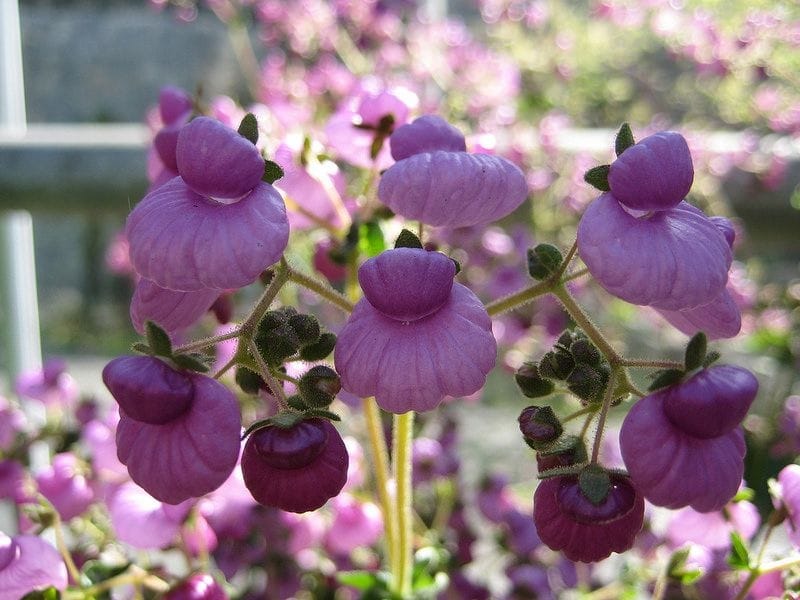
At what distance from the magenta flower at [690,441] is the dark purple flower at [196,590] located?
0.25m

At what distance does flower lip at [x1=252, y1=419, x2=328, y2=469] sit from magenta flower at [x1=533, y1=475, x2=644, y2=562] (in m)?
0.10

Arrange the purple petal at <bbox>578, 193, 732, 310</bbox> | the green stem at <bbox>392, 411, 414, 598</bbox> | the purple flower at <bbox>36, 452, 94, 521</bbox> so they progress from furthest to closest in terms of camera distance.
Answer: the purple flower at <bbox>36, 452, 94, 521</bbox>
the green stem at <bbox>392, 411, 414, 598</bbox>
the purple petal at <bbox>578, 193, 732, 310</bbox>

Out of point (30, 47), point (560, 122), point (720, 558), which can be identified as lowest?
point (30, 47)

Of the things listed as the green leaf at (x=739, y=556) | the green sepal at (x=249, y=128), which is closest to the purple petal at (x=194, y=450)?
the green sepal at (x=249, y=128)

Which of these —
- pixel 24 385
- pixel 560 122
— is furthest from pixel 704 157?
pixel 24 385

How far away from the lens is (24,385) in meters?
0.88

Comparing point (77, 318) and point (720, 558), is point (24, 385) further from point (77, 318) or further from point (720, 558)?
point (77, 318)

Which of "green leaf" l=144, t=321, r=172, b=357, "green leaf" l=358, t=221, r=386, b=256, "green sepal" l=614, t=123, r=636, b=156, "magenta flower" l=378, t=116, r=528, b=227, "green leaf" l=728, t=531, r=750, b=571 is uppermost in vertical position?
"green sepal" l=614, t=123, r=636, b=156

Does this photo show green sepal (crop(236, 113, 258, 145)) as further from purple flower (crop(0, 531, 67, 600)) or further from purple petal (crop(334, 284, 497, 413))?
purple flower (crop(0, 531, 67, 600))

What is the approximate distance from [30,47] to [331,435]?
326 centimetres

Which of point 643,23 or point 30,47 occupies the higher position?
point 643,23

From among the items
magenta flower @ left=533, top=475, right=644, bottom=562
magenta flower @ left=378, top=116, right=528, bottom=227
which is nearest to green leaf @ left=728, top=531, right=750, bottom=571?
magenta flower @ left=533, top=475, right=644, bottom=562

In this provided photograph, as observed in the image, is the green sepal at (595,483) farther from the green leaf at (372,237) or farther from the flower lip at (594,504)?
the green leaf at (372,237)

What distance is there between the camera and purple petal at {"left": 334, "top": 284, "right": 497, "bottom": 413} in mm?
326
